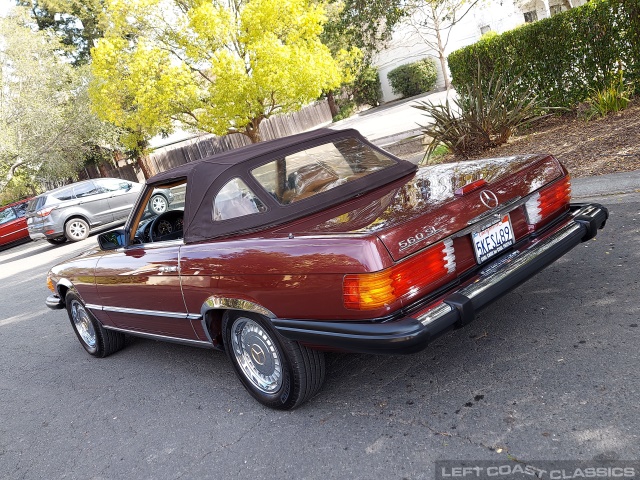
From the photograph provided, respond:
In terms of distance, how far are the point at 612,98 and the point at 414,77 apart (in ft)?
85.7

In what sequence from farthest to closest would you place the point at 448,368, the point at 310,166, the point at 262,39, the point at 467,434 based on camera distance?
the point at 262,39, the point at 310,166, the point at 448,368, the point at 467,434

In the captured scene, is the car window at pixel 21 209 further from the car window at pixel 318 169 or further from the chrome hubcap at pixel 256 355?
the chrome hubcap at pixel 256 355

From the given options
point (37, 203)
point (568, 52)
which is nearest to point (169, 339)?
point (568, 52)

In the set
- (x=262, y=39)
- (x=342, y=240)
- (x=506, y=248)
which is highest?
(x=262, y=39)

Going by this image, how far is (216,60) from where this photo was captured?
517 inches

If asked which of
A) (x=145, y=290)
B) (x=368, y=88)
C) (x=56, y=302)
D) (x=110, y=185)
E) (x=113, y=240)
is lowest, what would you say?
(x=56, y=302)

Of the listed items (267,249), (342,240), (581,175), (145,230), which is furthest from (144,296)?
(581,175)

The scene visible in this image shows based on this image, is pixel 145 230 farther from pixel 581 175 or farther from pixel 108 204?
pixel 108 204

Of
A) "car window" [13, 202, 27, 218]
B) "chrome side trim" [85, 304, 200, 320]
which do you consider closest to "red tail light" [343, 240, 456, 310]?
"chrome side trim" [85, 304, 200, 320]

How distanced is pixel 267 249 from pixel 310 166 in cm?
99

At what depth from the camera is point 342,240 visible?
2863 millimetres

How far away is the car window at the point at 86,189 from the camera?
1570 cm

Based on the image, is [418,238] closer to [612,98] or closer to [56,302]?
[56,302]

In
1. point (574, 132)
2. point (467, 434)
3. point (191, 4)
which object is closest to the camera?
point (467, 434)
